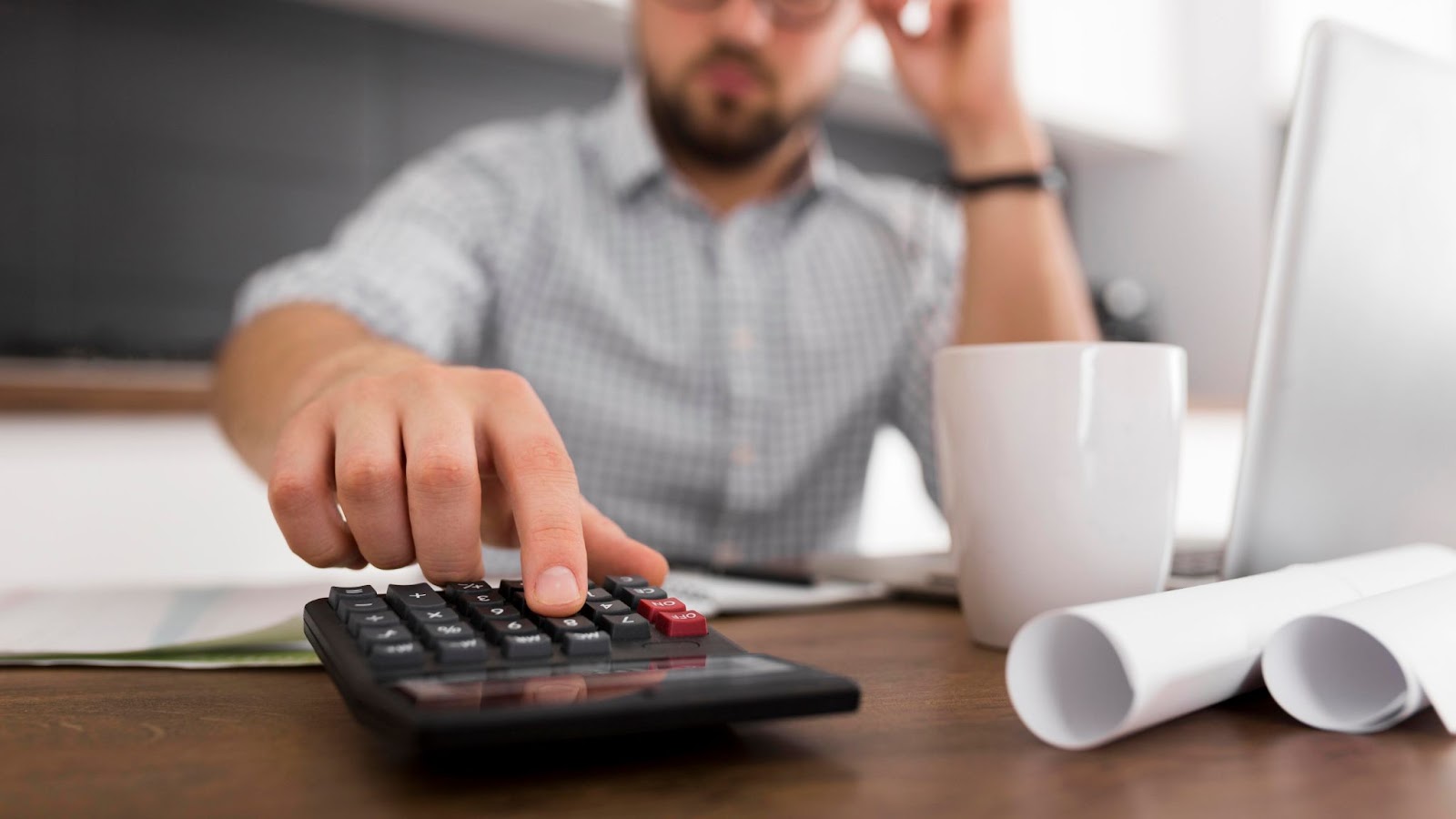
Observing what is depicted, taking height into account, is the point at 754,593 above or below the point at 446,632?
below

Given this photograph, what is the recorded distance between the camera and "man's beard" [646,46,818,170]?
50.3 inches

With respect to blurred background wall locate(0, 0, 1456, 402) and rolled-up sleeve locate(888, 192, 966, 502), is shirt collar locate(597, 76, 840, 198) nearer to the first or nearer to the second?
rolled-up sleeve locate(888, 192, 966, 502)

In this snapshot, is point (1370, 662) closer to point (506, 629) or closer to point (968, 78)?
point (506, 629)

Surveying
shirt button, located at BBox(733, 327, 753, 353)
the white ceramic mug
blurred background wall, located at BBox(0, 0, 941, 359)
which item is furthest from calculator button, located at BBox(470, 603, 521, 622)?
blurred background wall, located at BBox(0, 0, 941, 359)

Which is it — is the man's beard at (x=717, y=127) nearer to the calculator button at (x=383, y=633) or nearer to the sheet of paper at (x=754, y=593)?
the sheet of paper at (x=754, y=593)

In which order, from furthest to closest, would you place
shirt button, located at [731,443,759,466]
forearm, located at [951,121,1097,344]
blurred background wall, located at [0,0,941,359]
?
blurred background wall, located at [0,0,941,359], shirt button, located at [731,443,759,466], forearm, located at [951,121,1097,344]

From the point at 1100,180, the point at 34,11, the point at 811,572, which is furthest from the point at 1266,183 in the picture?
the point at 34,11

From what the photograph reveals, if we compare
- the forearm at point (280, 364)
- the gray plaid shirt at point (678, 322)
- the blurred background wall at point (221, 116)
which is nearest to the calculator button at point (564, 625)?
the forearm at point (280, 364)

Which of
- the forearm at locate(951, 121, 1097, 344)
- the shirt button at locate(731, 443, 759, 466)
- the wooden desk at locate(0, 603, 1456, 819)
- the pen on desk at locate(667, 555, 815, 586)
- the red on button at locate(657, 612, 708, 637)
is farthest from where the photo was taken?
the shirt button at locate(731, 443, 759, 466)

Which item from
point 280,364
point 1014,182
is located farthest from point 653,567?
point 1014,182

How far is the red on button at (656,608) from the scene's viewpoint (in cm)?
38

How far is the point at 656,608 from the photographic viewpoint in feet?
1.25

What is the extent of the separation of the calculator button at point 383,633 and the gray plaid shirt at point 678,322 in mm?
779

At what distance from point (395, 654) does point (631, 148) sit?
3.43ft
